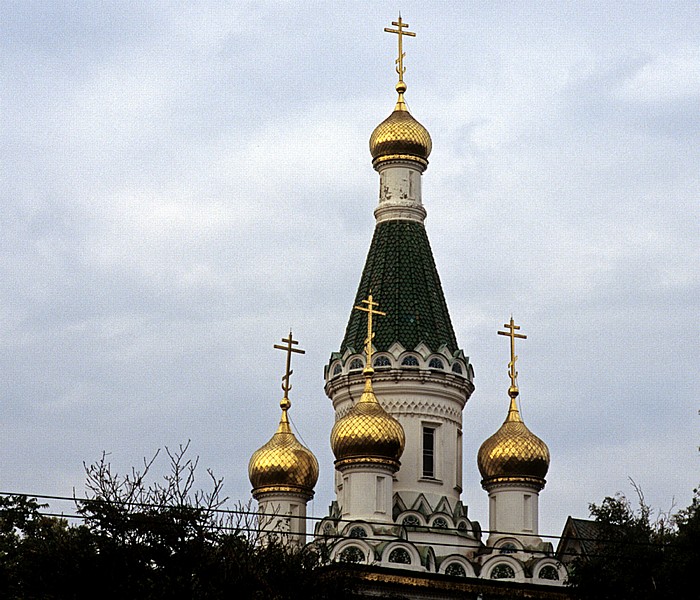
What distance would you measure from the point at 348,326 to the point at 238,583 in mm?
15804

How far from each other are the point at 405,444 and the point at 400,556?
3.07m

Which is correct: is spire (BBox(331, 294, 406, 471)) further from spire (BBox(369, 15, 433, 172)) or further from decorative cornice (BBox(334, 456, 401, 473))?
spire (BBox(369, 15, 433, 172))

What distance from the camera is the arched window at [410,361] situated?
41.2 metres

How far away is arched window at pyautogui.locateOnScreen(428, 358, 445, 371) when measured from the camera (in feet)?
135

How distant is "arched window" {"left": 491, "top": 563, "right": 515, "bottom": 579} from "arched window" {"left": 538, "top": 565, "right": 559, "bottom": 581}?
2.18ft

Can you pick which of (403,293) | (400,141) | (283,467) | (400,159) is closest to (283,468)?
(283,467)

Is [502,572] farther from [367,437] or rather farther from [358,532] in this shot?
[367,437]

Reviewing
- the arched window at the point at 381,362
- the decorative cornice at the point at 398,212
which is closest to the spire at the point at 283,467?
the arched window at the point at 381,362

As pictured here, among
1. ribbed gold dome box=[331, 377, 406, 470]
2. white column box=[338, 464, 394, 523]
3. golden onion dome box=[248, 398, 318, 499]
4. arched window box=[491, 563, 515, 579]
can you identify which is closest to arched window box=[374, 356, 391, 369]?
ribbed gold dome box=[331, 377, 406, 470]

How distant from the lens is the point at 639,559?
1211 inches

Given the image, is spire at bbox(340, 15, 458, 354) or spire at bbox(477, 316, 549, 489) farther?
spire at bbox(340, 15, 458, 354)

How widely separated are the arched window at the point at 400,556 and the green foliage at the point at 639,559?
236 inches

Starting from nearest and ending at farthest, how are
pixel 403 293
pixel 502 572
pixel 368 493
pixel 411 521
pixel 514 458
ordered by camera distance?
1. pixel 368 493
2. pixel 502 572
3. pixel 411 521
4. pixel 514 458
5. pixel 403 293

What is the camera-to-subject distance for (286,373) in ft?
141
